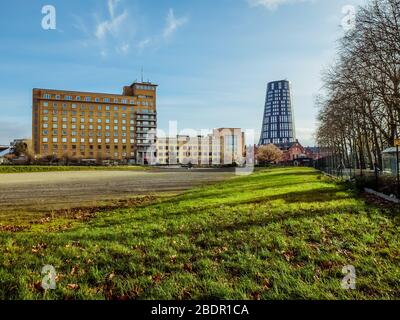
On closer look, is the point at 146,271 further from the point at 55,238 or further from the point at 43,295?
the point at 55,238

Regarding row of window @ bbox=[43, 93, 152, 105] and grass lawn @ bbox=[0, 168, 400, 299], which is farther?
row of window @ bbox=[43, 93, 152, 105]

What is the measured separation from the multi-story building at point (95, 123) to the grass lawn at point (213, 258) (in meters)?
108

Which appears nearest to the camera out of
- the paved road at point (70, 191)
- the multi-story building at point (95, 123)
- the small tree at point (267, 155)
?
the paved road at point (70, 191)

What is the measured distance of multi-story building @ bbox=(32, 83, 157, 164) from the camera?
112500mm

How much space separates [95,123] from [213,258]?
122 meters

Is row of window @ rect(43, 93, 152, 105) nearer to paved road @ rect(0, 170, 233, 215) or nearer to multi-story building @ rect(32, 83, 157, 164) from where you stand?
multi-story building @ rect(32, 83, 157, 164)

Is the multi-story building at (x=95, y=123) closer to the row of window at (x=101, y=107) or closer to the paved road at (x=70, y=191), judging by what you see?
the row of window at (x=101, y=107)

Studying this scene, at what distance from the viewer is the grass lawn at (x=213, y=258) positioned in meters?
3.87

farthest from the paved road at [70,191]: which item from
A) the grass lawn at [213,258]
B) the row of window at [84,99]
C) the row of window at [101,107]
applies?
the row of window at [84,99]

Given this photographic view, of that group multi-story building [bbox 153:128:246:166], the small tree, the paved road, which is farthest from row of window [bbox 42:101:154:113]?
the paved road

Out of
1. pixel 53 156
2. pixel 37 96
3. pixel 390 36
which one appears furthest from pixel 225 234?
pixel 37 96

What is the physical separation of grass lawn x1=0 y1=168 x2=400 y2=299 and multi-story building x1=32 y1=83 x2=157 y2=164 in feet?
354

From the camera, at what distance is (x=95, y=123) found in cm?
11988
